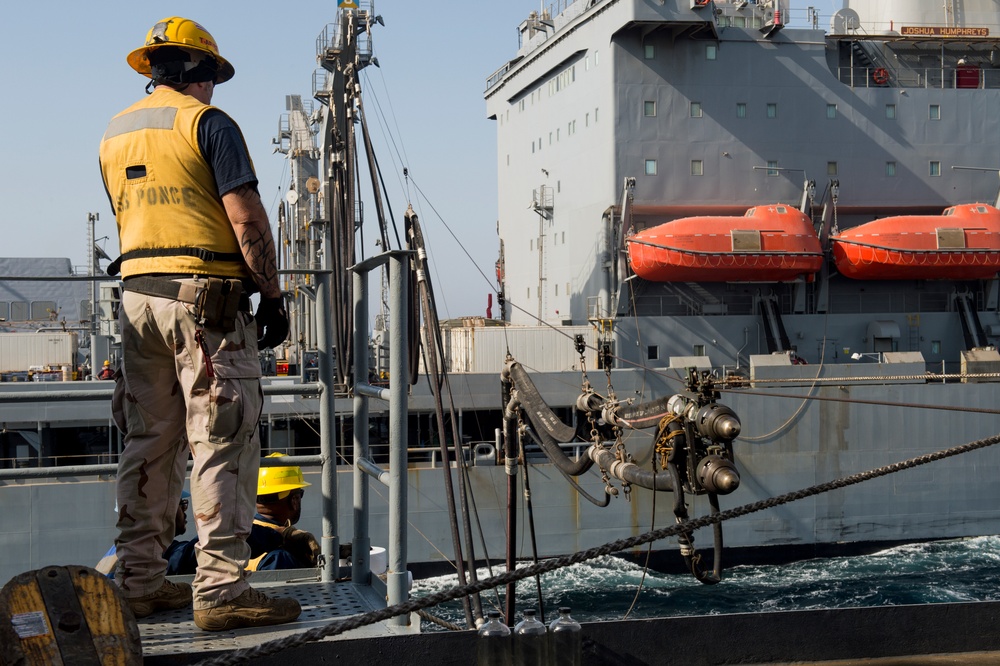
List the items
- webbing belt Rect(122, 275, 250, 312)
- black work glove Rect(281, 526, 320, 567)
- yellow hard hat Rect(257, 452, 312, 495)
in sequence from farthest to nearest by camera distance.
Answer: yellow hard hat Rect(257, 452, 312, 495), black work glove Rect(281, 526, 320, 567), webbing belt Rect(122, 275, 250, 312)

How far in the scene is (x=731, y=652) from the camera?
279 cm

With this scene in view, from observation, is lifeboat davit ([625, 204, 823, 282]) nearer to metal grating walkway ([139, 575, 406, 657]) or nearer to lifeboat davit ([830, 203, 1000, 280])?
lifeboat davit ([830, 203, 1000, 280])

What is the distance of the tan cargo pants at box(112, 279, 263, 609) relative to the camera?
8.52 ft

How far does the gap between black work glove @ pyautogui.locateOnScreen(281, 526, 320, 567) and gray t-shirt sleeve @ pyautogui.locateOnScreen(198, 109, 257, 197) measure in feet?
5.37

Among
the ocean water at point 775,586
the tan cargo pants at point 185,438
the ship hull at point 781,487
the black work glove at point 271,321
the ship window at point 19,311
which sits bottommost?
the ocean water at point 775,586

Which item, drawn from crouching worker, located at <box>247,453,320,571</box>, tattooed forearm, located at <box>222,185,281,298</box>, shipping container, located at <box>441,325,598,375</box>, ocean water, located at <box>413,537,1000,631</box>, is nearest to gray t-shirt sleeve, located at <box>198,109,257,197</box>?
tattooed forearm, located at <box>222,185,281,298</box>

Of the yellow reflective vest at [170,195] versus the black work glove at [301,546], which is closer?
the yellow reflective vest at [170,195]

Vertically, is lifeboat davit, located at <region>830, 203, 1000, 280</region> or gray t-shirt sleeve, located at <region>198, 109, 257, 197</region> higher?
lifeboat davit, located at <region>830, 203, 1000, 280</region>

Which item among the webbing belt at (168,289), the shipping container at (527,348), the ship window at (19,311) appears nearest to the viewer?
the webbing belt at (168,289)

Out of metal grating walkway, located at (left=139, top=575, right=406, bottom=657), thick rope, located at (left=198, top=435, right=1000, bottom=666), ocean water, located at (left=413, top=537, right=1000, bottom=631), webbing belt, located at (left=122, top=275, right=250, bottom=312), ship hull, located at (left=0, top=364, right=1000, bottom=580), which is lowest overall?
ocean water, located at (left=413, top=537, right=1000, bottom=631)

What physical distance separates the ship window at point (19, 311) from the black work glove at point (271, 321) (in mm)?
30963

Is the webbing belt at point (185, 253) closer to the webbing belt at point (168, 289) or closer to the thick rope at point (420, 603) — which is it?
the webbing belt at point (168, 289)

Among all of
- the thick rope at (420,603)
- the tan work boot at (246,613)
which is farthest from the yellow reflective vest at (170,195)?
the thick rope at (420,603)

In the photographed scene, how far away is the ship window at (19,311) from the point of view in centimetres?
3056
